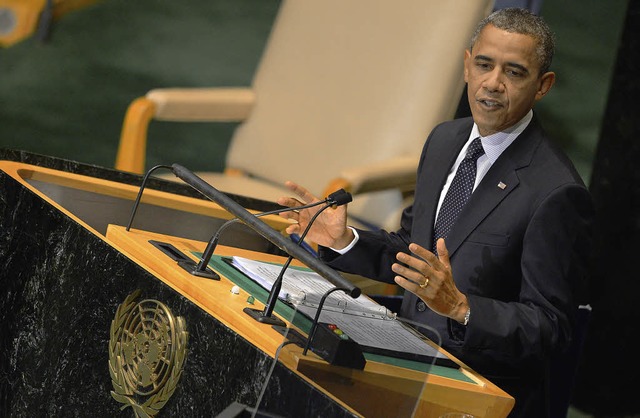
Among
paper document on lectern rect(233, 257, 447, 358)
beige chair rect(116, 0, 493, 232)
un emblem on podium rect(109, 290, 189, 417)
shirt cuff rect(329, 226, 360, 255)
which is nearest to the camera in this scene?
paper document on lectern rect(233, 257, 447, 358)

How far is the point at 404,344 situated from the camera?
1.96m

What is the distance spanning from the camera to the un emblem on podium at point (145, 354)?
201cm

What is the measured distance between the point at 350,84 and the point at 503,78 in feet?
5.33

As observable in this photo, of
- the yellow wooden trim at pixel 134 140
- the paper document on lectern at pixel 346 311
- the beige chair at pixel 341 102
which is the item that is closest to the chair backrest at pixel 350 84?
the beige chair at pixel 341 102

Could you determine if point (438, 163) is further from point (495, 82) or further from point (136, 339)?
point (136, 339)

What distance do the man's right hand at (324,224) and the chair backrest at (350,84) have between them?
1.32 meters

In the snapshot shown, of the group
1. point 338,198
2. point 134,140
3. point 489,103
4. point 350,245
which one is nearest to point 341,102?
point 134,140

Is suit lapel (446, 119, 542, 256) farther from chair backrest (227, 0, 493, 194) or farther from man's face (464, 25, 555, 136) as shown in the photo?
chair backrest (227, 0, 493, 194)

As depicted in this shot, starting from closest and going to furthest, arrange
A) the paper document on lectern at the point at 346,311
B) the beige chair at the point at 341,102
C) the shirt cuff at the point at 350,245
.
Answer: the paper document on lectern at the point at 346,311, the shirt cuff at the point at 350,245, the beige chair at the point at 341,102

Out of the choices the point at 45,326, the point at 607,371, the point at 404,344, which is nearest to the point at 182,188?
the point at 45,326

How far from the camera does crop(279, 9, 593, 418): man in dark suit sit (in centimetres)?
229

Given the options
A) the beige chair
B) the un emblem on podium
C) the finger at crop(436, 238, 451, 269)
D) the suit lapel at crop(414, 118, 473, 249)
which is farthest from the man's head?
the beige chair

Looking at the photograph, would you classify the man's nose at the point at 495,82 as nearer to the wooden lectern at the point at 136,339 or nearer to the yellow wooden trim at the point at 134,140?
the wooden lectern at the point at 136,339

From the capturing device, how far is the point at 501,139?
2512mm
